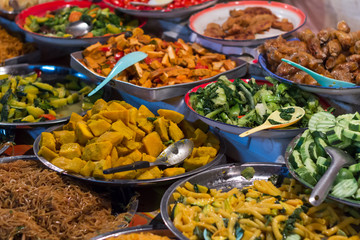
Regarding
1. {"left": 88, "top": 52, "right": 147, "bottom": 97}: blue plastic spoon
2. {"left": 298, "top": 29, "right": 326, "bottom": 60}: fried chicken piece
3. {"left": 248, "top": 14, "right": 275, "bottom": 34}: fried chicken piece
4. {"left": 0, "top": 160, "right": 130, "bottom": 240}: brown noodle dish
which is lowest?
{"left": 0, "top": 160, "right": 130, "bottom": 240}: brown noodle dish

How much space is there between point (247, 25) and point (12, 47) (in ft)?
7.35

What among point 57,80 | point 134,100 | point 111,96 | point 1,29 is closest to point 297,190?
point 134,100

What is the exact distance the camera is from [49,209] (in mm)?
1810

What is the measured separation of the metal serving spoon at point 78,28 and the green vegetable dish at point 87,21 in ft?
0.12

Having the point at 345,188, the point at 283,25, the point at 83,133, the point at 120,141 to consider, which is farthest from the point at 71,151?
the point at 283,25

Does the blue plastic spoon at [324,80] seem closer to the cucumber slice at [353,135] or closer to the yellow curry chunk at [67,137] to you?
the cucumber slice at [353,135]

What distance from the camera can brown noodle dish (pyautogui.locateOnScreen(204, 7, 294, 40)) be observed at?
117 inches

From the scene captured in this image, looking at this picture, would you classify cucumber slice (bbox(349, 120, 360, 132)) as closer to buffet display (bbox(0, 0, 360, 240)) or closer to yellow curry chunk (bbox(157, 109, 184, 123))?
buffet display (bbox(0, 0, 360, 240))

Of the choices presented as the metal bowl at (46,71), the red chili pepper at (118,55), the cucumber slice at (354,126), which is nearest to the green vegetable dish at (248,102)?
the cucumber slice at (354,126)

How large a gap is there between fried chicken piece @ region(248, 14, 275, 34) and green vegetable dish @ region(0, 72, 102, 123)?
120 centimetres

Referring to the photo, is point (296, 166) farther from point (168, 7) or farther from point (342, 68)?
point (168, 7)

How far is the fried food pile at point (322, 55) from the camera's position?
2.16 meters

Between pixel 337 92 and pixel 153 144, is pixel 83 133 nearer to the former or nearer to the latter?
pixel 153 144

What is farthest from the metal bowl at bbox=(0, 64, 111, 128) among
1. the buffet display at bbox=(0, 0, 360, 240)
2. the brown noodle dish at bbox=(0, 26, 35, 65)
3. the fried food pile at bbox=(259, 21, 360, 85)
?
the fried food pile at bbox=(259, 21, 360, 85)
